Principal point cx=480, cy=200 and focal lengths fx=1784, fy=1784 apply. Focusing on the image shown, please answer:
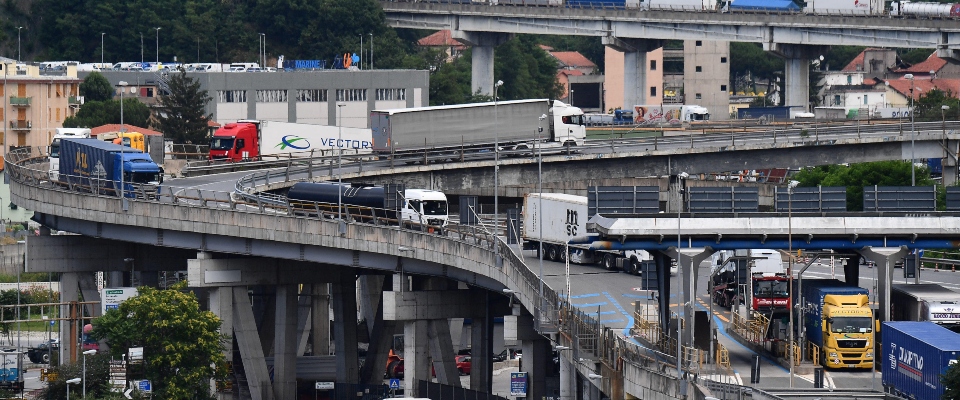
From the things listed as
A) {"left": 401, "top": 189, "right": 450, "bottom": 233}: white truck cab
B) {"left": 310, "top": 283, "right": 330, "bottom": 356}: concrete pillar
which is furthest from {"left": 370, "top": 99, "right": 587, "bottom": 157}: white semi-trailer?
{"left": 401, "top": 189, "right": 450, "bottom": 233}: white truck cab

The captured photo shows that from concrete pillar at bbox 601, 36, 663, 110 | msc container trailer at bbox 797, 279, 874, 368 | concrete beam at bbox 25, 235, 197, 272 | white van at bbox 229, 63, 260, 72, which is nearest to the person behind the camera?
msc container trailer at bbox 797, 279, 874, 368

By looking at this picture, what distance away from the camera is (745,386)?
5191 cm

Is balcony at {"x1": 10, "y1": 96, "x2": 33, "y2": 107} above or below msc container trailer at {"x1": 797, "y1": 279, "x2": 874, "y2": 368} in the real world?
above

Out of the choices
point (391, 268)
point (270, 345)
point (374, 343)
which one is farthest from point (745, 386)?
point (270, 345)

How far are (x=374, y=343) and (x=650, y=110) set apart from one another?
89970 millimetres

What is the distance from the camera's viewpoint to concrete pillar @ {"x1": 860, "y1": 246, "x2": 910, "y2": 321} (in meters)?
58.9

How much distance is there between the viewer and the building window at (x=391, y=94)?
16812 cm

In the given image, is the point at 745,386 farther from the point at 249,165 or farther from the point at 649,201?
the point at 249,165

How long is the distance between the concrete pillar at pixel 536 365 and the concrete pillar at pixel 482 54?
369 ft

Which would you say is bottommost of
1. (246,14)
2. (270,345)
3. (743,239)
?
(270,345)

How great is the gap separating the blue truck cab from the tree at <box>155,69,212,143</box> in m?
56.1

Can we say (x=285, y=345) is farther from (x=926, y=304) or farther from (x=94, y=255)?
(x=926, y=304)

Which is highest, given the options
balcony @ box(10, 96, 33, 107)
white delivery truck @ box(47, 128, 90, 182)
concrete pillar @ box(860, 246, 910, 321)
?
balcony @ box(10, 96, 33, 107)

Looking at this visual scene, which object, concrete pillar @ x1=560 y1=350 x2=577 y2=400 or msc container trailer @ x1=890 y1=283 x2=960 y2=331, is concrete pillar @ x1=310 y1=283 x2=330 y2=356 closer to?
concrete pillar @ x1=560 y1=350 x2=577 y2=400
